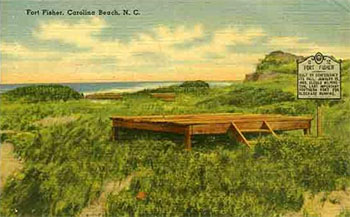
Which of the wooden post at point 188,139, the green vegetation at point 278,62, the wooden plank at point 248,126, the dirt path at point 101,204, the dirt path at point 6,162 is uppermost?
the green vegetation at point 278,62

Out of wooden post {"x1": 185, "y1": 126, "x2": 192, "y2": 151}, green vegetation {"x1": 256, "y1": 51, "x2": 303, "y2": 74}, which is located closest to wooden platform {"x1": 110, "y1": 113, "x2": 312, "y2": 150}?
wooden post {"x1": 185, "y1": 126, "x2": 192, "y2": 151}

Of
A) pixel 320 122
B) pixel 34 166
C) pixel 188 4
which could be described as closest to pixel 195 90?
pixel 188 4

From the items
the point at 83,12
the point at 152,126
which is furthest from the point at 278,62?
the point at 83,12

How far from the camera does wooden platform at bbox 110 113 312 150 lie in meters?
1.41

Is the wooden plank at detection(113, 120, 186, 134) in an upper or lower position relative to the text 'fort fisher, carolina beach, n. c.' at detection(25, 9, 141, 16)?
lower

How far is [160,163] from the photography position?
143 cm

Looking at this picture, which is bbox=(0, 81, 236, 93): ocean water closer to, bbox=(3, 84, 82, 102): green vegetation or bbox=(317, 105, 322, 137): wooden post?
bbox=(3, 84, 82, 102): green vegetation

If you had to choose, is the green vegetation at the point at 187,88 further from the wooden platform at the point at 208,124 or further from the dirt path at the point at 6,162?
the dirt path at the point at 6,162

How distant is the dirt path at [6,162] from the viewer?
4.60 ft

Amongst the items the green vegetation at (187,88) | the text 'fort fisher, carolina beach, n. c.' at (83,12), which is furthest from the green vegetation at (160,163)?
the text 'fort fisher, carolina beach, n. c.' at (83,12)

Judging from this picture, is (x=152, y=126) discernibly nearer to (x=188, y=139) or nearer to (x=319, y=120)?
(x=188, y=139)

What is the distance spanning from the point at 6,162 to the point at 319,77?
800mm

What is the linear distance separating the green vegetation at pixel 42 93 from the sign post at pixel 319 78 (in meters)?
0.56

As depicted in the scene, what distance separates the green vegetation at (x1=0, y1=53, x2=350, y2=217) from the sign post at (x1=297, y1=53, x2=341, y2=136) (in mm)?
27
